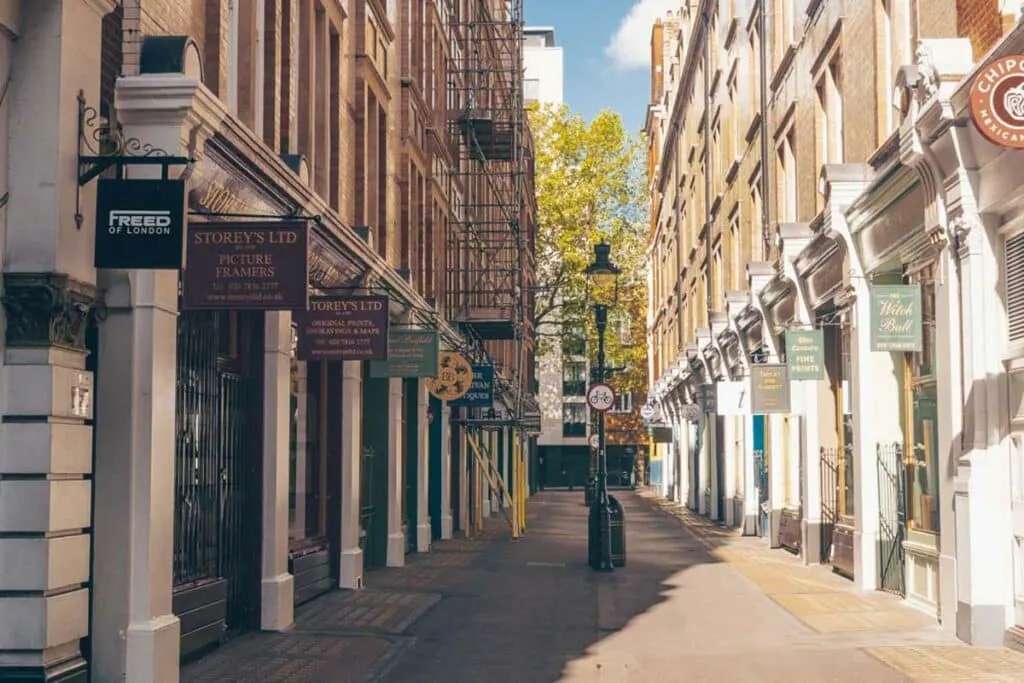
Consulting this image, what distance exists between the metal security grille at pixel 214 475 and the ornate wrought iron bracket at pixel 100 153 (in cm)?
213

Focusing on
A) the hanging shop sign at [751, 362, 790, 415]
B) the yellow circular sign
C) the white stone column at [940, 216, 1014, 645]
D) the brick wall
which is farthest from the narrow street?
the brick wall

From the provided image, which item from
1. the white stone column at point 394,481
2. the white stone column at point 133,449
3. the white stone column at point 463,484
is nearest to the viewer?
the white stone column at point 133,449

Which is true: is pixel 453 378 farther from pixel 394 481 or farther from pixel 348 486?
pixel 348 486

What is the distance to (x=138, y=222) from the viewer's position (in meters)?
8.92

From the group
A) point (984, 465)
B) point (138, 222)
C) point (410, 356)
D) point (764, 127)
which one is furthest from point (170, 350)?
point (764, 127)

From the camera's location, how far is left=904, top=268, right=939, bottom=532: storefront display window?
15.3 m

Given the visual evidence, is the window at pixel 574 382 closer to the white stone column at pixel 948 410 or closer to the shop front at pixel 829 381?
the shop front at pixel 829 381

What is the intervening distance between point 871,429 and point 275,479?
26.2ft

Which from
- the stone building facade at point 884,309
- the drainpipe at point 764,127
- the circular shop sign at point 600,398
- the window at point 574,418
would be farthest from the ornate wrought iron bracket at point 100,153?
the window at point 574,418

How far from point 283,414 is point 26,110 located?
5.85 meters

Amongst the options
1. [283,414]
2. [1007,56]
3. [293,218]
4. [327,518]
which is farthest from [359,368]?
[1007,56]

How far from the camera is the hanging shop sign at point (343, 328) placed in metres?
14.8

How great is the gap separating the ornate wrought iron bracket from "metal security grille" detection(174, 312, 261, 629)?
6.98ft

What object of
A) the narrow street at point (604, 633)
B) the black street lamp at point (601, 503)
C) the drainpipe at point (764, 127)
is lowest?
the narrow street at point (604, 633)
